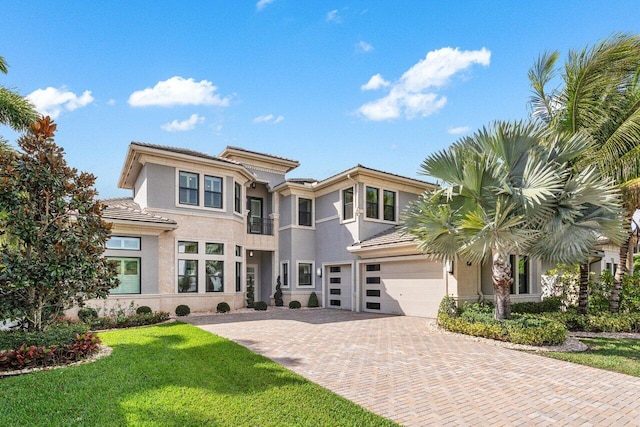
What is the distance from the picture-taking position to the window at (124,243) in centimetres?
1387

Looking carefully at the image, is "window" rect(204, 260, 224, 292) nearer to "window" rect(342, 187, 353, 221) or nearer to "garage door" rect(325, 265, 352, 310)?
"garage door" rect(325, 265, 352, 310)

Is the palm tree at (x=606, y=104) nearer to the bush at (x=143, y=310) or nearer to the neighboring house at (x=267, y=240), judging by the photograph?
the neighboring house at (x=267, y=240)

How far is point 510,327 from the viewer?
941cm

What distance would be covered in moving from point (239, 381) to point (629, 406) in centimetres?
574

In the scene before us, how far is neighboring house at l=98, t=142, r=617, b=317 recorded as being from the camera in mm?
14328

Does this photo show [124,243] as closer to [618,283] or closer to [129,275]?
[129,275]

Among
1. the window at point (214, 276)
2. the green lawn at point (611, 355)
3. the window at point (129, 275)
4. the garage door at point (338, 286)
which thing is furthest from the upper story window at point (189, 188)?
the green lawn at point (611, 355)

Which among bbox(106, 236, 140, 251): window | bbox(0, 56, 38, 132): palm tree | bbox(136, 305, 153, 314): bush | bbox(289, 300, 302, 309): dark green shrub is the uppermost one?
bbox(0, 56, 38, 132): palm tree

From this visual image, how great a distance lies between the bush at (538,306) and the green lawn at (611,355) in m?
3.68

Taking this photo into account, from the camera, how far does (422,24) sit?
1312 centimetres

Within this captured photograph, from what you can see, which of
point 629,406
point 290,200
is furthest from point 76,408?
point 290,200

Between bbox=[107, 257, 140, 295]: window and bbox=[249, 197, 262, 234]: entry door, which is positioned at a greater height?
bbox=[249, 197, 262, 234]: entry door

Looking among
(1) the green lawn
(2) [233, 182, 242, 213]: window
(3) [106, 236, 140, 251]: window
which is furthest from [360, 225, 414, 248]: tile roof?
(3) [106, 236, 140, 251]: window

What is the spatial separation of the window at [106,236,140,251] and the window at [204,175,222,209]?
10.6ft
